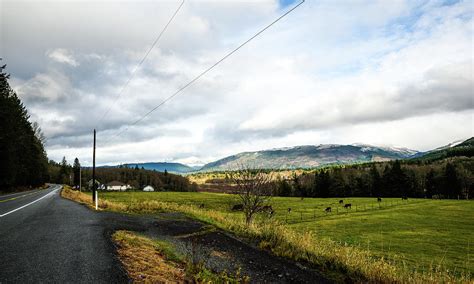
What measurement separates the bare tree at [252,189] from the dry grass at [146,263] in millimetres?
10861

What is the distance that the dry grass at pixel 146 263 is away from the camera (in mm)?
6820

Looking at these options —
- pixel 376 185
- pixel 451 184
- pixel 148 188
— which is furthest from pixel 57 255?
pixel 148 188

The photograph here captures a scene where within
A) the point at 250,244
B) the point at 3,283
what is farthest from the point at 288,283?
the point at 3,283

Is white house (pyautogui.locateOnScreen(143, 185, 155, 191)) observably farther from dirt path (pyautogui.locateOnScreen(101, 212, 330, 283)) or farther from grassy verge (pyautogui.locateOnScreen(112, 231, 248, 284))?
grassy verge (pyautogui.locateOnScreen(112, 231, 248, 284))

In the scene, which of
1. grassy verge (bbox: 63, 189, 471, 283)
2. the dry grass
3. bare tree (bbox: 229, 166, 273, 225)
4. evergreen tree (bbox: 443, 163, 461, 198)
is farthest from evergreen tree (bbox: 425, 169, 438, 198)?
the dry grass

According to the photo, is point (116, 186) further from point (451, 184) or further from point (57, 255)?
point (57, 255)

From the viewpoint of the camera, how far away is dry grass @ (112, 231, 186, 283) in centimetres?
682

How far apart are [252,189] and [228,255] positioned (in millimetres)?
11187

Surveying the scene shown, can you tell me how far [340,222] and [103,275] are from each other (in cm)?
5562

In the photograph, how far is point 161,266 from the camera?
25.7 ft

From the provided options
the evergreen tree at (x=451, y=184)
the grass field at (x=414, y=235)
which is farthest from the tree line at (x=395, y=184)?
the grass field at (x=414, y=235)

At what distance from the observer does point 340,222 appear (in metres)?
56.3

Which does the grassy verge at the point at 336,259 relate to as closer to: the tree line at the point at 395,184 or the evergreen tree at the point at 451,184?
the tree line at the point at 395,184

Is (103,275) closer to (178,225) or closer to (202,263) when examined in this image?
(202,263)
